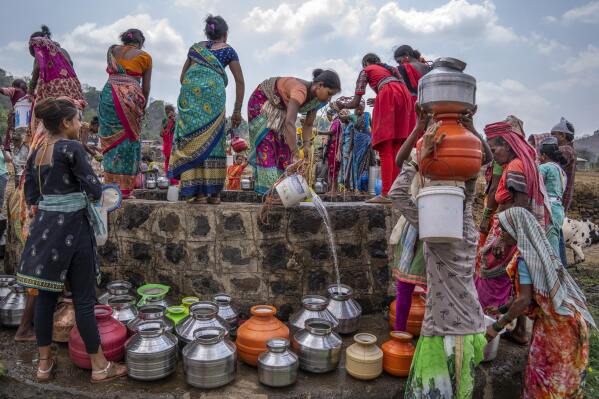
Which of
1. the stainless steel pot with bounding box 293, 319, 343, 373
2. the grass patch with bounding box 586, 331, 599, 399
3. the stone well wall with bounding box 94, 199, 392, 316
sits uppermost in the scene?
the stone well wall with bounding box 94, 199, 392, 316

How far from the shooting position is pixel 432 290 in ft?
8.45

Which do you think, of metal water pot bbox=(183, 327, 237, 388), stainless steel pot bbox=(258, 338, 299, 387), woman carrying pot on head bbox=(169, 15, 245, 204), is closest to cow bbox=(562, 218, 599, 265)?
woman carrying pot on head bbox=(169, 15, 245, 204)

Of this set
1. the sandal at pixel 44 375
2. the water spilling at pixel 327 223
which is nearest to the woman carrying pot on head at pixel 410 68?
the water spilling at pixel 327 223

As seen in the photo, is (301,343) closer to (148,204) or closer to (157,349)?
(157,349)

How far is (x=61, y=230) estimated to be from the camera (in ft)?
8.50

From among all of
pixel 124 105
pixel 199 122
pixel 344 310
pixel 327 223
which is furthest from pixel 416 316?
pixel 124 105

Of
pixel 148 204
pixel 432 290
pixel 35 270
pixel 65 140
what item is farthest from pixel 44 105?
pixel 432 290

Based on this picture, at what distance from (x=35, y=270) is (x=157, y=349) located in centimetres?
88

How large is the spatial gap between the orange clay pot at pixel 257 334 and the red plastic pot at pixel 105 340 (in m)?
0.82

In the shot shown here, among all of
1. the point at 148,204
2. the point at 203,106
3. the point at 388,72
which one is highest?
the point at 388,72

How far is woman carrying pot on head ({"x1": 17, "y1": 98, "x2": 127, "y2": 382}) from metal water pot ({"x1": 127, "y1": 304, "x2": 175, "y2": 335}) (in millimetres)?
335

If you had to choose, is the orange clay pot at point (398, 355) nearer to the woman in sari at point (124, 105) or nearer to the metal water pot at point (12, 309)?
the metal water pot at point (12, 309)

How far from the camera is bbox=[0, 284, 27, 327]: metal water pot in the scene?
346 centimetres

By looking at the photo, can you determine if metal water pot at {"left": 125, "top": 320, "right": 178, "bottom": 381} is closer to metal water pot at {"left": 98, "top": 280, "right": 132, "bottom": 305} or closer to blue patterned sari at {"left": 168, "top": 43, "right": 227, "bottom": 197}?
metal water pot at {"left": 98, "top": 280, "right": 132, "bottom": 305}
